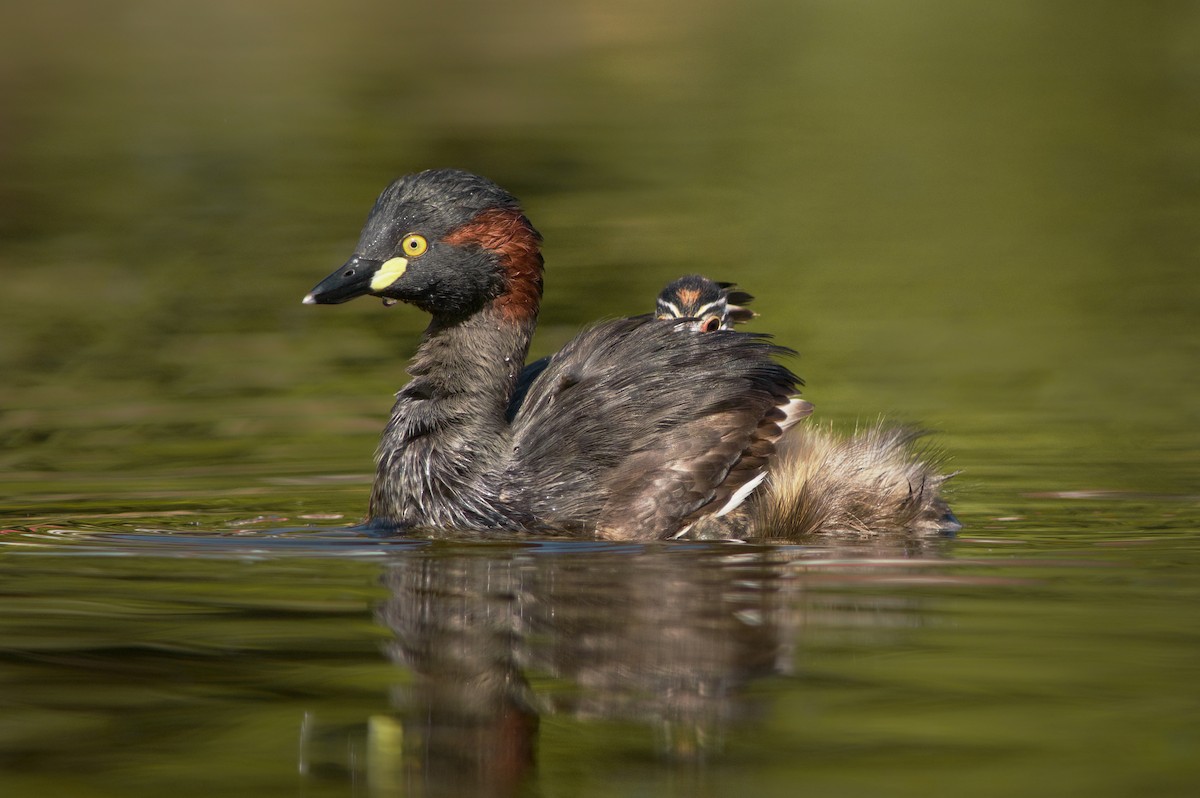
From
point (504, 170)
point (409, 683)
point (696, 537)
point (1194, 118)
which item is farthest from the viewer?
point (1194, 118)

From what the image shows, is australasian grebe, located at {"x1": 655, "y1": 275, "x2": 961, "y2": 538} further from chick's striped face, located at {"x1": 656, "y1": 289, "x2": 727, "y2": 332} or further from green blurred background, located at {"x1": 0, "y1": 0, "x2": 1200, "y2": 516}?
chick's striped face, located at {"x1": 656, "y1": 289, "x2": 727, "y2": 332}

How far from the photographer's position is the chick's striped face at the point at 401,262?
759cm

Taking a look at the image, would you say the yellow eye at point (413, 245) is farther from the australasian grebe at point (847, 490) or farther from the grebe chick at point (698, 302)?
the australasian grebe at point (847, 490)

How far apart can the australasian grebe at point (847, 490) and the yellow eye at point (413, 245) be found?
1599 mm

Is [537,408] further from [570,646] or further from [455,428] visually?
[570,646]

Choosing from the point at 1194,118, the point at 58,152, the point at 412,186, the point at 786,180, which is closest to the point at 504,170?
the point at 786,180

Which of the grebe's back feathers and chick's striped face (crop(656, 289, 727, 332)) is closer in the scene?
the grebe's back feathers

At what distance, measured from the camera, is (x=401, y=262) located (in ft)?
25.0

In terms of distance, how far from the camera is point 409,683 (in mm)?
4973

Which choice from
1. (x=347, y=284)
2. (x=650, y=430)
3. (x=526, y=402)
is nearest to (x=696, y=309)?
(x=526, y=402)

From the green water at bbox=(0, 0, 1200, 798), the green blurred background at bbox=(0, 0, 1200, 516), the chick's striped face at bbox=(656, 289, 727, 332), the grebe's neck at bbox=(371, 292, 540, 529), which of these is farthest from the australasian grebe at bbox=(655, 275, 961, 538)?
the chick's striped face at bbox=(656, 289, 727, 332)

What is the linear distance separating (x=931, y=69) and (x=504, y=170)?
359 inches

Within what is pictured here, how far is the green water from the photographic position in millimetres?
4559

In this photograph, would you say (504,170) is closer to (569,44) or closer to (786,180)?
(786,180)
